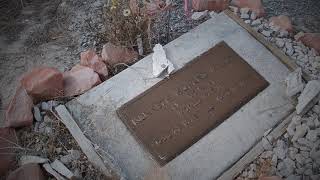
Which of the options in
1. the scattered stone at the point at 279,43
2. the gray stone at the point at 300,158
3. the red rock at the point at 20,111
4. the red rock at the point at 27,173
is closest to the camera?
the red rock at the point at 27,173

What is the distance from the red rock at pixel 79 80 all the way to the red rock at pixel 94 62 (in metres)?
0.08

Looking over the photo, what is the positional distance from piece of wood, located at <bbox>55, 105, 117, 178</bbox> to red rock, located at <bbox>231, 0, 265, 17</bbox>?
256cm

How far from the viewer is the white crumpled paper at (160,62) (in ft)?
12.0

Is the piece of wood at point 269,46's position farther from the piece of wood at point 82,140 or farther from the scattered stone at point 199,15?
the piece of wood at point 82,140

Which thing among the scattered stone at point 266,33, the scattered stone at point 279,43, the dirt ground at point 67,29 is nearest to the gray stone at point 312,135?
the scattered stone at point 279,43

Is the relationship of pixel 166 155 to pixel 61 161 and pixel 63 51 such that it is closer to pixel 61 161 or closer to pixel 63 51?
pixel 61 161

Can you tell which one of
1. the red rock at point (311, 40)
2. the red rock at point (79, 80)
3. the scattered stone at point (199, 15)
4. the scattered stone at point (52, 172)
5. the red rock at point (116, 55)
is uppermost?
the scattered stone at point (199, 15)

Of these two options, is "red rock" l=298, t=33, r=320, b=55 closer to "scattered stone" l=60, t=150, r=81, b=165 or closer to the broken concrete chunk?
the broken concrete chunk

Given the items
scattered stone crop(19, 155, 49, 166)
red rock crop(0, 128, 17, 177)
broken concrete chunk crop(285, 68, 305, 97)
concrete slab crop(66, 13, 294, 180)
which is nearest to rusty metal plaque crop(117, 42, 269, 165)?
concrete slab crop(66, 13, 294, 180)

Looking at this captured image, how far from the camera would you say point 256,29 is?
4191mm

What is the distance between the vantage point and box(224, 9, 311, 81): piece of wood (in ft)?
12.3

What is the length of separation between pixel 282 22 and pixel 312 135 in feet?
5.23

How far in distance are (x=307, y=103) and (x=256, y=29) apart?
1199mm

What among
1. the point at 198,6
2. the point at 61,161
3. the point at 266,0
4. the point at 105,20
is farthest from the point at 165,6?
the point at 61,161
